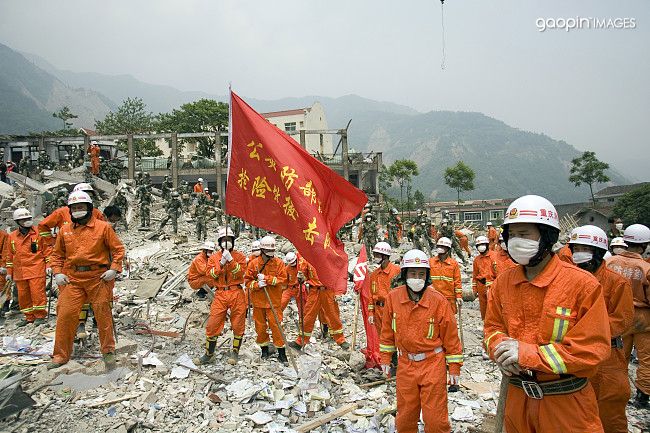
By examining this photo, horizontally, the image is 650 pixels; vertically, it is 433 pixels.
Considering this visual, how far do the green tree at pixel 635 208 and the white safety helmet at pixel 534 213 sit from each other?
118 feet

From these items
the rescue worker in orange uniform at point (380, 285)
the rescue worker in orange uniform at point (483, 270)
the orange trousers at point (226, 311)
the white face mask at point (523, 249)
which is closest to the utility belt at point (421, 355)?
the white face mask at point (523, 249)

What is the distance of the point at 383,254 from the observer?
23.1 feet

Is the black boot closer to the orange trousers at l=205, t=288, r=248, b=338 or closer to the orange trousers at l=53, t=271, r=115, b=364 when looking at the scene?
the orange trousers at l=205, t=288, r=248, b=338

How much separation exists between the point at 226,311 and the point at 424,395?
11.8 ft

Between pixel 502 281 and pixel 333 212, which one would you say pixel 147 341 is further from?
pixel 502 281

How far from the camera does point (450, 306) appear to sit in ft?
13.3

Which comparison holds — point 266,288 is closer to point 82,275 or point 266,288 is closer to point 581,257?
point 82,275

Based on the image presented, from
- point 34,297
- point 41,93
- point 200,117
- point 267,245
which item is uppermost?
point 41,93

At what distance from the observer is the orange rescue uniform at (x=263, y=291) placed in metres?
6.64

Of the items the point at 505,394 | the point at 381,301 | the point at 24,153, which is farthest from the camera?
the point at 24,153

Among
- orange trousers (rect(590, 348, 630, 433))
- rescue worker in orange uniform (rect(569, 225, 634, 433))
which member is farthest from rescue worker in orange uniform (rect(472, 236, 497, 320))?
orange trousers (rect(590, 348, 630, 433))

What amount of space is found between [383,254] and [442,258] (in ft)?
6.66

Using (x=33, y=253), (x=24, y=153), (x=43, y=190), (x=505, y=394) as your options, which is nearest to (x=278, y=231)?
(x=505, y=394)

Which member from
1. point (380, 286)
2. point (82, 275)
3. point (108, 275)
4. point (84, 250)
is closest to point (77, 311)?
point (82, 275)
